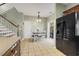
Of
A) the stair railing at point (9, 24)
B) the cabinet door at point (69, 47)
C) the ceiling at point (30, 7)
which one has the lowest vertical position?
the cabinet door at point (69, 47)

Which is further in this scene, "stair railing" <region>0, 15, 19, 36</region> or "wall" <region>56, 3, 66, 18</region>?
"wall" <region>56, 3, 66, 18</region>

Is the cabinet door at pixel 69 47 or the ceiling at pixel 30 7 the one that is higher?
the ceiling at pixel 30 7

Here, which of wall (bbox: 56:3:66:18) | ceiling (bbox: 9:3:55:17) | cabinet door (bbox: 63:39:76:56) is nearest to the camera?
ceiling (bbox: 9:3:55:17)

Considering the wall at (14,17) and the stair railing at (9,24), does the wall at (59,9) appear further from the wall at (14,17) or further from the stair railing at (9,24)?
the stair railing at (9,24)

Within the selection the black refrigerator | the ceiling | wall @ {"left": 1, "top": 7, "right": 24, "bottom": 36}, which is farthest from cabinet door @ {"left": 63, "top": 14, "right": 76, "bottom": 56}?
wall @ {"left": 1, "top": 7, "right": 24, "bottom": 36}

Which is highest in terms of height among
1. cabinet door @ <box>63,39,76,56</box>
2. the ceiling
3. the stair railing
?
the ceiling

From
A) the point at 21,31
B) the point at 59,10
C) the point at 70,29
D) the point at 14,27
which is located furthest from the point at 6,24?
the point at 59,10

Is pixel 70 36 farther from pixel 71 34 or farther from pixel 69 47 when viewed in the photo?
pixel 69 47

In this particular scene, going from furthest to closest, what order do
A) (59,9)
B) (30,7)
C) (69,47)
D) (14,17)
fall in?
(59,9) → (30,7) → (69,47) → (14,17)

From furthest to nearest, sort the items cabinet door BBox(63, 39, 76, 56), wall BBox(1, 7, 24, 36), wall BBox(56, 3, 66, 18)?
wall BBox(56, 3, 66, 18) → cabinet door BBox(63, 39, 76, 56) → wall BBox(1, 7, 24, 36)

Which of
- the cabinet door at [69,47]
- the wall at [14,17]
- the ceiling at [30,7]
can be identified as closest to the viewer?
the ceiling at [30,7]

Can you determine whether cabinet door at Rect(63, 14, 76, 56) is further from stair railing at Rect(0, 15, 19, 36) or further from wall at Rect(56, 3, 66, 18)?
stair railing at Rect(0, 15, 19, 36)

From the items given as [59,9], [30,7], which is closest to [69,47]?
[30,7]

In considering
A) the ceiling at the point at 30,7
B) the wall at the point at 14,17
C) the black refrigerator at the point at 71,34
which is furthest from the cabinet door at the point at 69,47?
the wall at the point at 14,17
